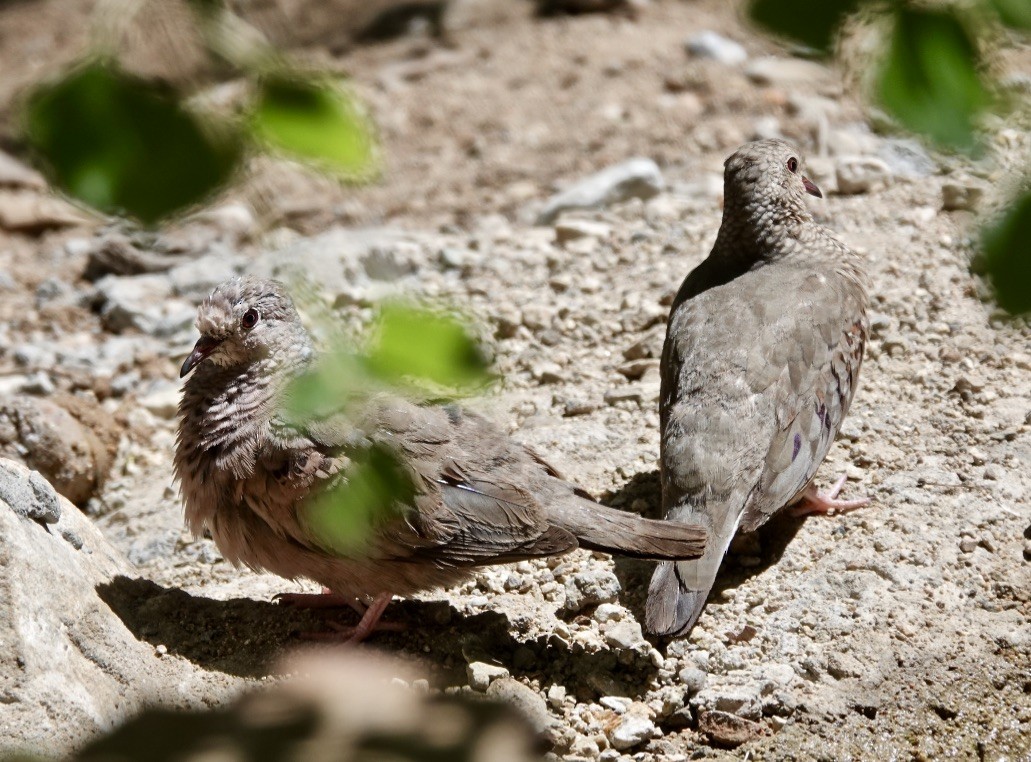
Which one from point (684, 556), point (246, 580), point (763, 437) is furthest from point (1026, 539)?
point (246, 580)

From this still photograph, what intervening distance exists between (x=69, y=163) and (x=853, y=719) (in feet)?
9.98

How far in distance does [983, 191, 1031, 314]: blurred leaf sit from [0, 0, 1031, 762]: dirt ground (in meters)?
0.19

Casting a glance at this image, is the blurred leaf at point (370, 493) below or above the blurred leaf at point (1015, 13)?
below

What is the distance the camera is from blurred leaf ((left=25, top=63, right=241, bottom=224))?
1.24 metres

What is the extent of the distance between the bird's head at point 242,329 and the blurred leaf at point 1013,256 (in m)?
2.80

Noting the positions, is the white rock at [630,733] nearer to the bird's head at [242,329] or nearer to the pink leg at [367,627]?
the pink leg at [367,627]

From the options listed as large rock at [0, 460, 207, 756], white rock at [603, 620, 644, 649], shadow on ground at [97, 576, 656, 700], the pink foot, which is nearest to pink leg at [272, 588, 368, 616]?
shadow on ground at [97, 576, 656, 700]

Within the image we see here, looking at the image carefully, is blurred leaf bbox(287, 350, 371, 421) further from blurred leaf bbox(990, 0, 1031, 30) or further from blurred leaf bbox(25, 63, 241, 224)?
blurred leaf bbox(990, 0, 1031, 30)

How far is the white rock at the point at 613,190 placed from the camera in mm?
6785

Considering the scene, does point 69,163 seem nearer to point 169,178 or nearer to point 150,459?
point 169,178

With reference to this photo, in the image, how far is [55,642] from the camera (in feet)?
11.3

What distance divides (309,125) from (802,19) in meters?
0.51

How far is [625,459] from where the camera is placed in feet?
15.8

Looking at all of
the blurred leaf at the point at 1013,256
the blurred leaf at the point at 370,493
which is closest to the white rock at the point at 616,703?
the blurred leaf at the point at 370,493
